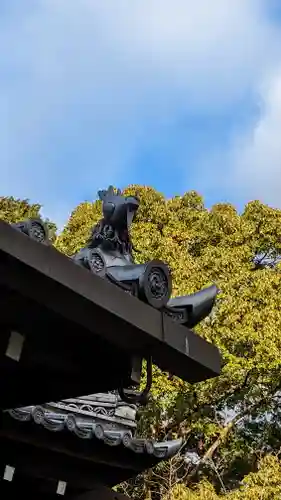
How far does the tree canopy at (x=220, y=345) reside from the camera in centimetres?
1285

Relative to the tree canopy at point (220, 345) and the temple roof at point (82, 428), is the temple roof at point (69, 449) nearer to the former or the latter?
the temple roof at point (82, 428)

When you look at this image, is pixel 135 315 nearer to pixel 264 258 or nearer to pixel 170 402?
pixel 170 402

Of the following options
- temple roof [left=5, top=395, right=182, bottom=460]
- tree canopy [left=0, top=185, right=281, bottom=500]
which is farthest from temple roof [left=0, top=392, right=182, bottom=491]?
tree canopy [left=0, top=185, right=281, bottom=500]

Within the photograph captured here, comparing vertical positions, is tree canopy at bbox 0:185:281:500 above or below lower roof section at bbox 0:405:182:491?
above

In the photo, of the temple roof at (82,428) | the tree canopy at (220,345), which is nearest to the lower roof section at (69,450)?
the temple roof at (82,428)

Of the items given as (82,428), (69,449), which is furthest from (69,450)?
(82,428)

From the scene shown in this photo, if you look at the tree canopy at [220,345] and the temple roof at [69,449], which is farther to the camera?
the tree canopy at [220,345]

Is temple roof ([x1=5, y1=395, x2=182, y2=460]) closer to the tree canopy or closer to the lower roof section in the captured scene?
the lower roof section

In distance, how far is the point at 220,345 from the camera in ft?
43.1

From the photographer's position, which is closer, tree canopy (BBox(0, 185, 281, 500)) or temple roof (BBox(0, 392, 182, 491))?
temple roof (BBox(0, 392, 182, 491))

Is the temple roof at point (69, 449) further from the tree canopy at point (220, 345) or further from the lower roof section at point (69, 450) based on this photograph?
the tree canopy at point (220, 345)

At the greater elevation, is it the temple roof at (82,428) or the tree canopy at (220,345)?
the tree canopy at (220,345)

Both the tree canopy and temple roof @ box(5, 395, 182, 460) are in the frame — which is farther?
the tree canopy

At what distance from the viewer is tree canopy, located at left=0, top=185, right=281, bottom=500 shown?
12852 millimetres
